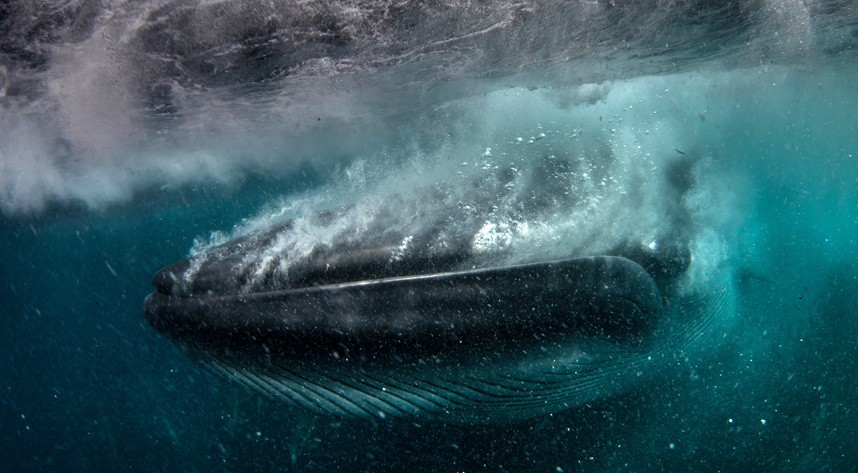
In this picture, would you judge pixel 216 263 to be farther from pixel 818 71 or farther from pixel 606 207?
pixel 818 71

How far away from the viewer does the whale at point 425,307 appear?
125 inches

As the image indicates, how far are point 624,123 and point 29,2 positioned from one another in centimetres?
1236

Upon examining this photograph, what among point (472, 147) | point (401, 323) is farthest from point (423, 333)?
point (472, 147)

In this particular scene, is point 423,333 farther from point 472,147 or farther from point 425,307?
point 472,147

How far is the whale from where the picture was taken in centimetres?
317

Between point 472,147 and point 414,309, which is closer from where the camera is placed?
point 414,309

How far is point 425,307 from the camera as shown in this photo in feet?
10.2

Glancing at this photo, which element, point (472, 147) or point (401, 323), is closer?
point (401, 323)

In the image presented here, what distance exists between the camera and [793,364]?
39.5 ft

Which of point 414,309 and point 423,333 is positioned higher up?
point 414,309

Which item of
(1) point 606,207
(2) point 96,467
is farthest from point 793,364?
(2) point 96,467

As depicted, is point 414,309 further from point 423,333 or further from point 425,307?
point 423,333

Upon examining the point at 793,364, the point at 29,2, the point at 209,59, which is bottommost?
the point at 793,364

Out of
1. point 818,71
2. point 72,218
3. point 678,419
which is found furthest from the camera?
point 72,218
